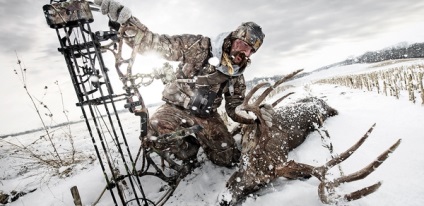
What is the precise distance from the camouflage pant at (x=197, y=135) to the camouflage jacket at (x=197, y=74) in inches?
5.4

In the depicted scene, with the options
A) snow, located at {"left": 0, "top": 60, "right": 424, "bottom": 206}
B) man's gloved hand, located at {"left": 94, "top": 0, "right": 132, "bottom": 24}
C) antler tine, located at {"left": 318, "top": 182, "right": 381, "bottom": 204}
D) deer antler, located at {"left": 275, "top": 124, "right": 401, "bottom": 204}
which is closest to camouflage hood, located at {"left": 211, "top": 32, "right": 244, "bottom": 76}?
man's gloved hand, located at {"left": 94, "top": 0, "right": 132, "bottom": 24}

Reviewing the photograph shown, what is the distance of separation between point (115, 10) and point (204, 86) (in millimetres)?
1491

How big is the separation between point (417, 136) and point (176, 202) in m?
2.72

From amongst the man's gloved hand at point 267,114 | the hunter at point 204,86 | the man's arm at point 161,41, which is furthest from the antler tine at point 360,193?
the man's arm at point 161,41

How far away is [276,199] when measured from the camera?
222cm

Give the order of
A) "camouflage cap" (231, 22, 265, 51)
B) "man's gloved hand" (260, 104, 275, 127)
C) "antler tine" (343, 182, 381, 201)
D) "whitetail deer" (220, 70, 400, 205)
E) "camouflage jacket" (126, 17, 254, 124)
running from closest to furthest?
"antler tine" (343, 182, 381, 201)
"whitetail deer" (220, 70, 400, 205)
"man's gloved hand" (260, 104, 275, 127)
"camouflage cap" (231, 22, 265, 51)
"camouflage jacket" (126, 17, 254, 124)

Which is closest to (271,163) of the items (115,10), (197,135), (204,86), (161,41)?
(197,135)

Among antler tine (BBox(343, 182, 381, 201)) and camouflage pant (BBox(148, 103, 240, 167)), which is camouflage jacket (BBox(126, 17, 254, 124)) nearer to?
camouflage pant (BBox(148, 103, 240, 167))

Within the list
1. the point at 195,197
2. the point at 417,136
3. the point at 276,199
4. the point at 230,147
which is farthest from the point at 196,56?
the point at 417,136

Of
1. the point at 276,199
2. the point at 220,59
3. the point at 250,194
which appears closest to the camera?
the point at 276,199

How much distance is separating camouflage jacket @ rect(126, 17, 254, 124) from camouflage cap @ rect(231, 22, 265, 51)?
17 cm

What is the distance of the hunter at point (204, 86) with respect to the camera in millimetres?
3301

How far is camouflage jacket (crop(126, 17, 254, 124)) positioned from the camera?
11.0 ft

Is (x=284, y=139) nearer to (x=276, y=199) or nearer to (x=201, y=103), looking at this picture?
(x=276, y=199)
